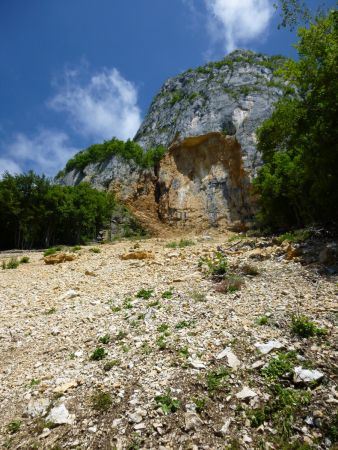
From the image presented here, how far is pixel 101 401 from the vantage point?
16.5 ft

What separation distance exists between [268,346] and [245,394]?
1.25 metres

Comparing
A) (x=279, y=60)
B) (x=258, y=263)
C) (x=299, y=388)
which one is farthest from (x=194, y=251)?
(x=279, y=60)

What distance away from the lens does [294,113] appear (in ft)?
46.0

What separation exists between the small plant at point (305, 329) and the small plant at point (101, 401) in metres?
3.69

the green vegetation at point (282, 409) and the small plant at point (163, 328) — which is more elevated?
the small plant at point (163, 328)

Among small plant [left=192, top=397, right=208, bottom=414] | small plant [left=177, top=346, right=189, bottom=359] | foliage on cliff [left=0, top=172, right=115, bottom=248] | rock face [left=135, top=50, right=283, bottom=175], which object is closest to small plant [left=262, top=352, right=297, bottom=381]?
small plant [left=192, top=397, right=208, bottom=414]

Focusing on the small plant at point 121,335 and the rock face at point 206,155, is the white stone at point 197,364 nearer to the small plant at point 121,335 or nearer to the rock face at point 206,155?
the small plant at point 121,335

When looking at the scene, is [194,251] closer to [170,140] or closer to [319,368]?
[319,368]

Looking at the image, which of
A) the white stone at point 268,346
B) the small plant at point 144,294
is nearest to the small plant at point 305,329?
the white stone at point 268,346

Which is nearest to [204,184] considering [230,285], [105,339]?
[230,285]

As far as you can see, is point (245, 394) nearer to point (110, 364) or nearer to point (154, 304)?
point (110, 364)

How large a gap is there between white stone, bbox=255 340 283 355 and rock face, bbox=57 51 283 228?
36.2 meters

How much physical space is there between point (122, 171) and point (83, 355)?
4481 centimetres

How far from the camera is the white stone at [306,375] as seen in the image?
A: 499 centimetres
